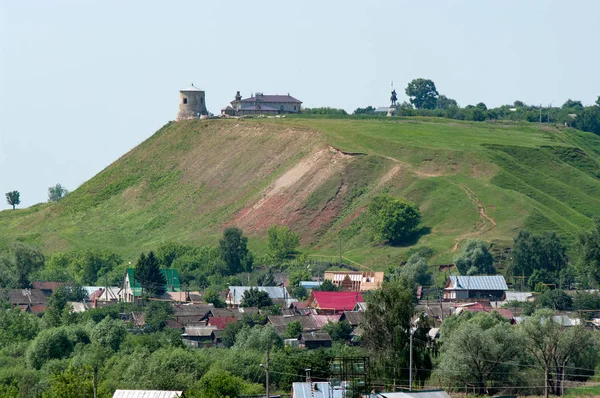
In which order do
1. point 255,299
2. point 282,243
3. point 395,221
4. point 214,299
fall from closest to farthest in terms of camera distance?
1. point 255,299
2. point 214,299
3. point 395,221
4. point 282,243

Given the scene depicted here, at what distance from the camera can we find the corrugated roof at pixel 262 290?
332 feet

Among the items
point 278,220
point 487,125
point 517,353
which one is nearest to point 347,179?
point 278,220

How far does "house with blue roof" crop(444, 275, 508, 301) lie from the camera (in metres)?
103

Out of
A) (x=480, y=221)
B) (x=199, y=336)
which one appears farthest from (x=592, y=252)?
(x=199, y=336)

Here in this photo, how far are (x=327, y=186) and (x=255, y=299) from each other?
47.7 m

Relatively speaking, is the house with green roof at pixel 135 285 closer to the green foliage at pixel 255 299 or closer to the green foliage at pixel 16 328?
the green foliage at pixel 255 299

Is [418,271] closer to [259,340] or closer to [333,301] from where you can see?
[333,301]

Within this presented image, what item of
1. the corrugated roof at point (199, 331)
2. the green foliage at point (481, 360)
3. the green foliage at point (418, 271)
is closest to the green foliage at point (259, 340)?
the corrugated roof at point (199, 331)

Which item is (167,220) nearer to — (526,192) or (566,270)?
(526,192)

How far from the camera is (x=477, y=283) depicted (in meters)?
104

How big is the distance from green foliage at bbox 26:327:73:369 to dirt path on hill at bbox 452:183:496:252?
49.6m

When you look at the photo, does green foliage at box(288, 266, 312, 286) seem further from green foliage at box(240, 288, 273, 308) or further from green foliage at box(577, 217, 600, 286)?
green foliage at box(577, 217, 600, 286)

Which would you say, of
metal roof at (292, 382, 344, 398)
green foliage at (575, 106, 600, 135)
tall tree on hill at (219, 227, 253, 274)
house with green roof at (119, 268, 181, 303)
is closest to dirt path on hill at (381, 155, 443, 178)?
tall tree on hill at (219, 227, 253, 274)

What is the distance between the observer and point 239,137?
165500 mm
